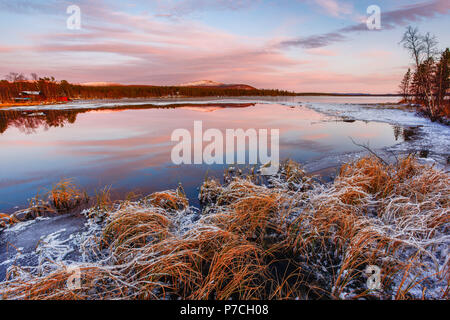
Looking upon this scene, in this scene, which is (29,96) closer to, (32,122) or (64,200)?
(32,122)

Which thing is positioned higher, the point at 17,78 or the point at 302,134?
the point at 17,78

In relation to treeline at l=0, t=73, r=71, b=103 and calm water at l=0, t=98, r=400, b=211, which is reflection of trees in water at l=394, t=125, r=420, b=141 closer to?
calm water at l=0, t=98, r=400, b=211

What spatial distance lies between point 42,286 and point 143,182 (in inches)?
173

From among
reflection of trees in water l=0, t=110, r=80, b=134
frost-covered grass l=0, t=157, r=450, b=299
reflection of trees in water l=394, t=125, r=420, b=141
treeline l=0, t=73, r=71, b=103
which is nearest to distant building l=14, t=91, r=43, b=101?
treeline l=0, t=73, r=71, b=103

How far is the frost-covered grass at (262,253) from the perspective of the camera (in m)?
2.45

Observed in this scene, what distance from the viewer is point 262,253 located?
316 cm

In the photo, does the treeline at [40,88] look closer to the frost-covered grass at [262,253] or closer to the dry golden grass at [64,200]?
the dry golden grass at [64,200]

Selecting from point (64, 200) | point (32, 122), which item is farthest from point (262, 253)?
point (32, 122)

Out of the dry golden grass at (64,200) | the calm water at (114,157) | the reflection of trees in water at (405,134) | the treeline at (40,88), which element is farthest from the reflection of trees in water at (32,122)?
the treeline at (40,88)

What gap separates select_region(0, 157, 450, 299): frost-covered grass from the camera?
8.05ft

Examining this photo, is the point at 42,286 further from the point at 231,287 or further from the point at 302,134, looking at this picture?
the point at 302,134

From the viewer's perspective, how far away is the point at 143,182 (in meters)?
6.64
